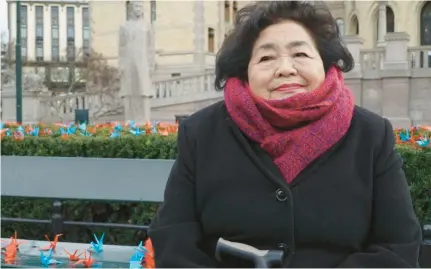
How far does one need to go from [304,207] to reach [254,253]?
256mm

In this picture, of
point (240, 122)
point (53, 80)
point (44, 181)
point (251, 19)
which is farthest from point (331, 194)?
point (53, 80)

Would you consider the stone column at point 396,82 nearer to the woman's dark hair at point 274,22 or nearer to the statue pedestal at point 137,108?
the statue pedestal at point 137,108

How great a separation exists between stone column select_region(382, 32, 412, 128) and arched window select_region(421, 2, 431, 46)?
22895 millimetres

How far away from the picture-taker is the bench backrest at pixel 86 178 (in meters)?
4.42

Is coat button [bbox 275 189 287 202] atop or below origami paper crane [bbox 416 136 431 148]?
below

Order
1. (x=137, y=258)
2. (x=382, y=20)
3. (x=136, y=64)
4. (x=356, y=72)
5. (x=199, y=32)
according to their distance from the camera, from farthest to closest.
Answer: (x=382, y=20), (x=199, y=32), (x=356, y=72), (x=136, y=64), (x=137, y=258)

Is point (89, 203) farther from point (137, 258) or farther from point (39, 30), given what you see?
point (39, 30)

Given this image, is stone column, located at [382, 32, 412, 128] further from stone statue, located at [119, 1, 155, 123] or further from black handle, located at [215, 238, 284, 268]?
black handle, located at [215, 238, 284, 268]

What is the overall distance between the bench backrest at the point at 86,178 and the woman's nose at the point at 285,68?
7.39 feet

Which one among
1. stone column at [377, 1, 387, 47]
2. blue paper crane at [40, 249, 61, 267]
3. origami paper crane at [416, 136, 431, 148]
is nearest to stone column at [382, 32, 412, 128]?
origami paper crane at [416, 136, 431, 148]

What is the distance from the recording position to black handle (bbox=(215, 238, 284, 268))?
212 cm

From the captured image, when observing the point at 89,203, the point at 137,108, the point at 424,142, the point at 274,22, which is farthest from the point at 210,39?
the point at 274,22

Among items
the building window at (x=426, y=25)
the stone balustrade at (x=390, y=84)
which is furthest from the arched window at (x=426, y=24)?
the stone balustrade at (x=390, y=84)

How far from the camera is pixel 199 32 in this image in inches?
1453
